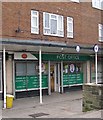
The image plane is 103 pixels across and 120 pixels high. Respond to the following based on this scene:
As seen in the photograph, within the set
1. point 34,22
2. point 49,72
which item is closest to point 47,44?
point 34,22

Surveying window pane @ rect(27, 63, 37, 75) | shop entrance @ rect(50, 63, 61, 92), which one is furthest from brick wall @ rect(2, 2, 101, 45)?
shop entrance @ rect(50, 63, 61, 92)

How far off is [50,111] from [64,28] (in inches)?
321

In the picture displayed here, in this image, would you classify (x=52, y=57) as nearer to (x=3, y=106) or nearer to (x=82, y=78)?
(x=82, y=78)

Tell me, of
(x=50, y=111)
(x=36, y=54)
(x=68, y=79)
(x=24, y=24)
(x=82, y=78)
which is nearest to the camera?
(x=50, y=111)

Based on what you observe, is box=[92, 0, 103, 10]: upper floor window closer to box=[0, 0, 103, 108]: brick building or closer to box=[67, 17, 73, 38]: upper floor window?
box=[0, 0, 103, 108]: brick building

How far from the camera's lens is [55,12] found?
63.1ft

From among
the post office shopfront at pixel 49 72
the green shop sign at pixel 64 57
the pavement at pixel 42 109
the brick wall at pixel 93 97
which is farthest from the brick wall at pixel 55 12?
the brick wall at pixel 93 97

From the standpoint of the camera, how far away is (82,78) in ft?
75.4

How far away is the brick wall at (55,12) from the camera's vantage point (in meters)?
16.1

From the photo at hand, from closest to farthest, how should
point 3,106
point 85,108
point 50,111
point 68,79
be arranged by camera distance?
point 85,108, point 50,111, point 3,106, point 68,79

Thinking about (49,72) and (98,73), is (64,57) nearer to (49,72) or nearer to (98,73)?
(49,72)

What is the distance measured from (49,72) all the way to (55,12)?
3.95 meters

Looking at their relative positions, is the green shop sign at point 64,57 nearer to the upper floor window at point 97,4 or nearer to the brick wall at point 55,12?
the brick wall at point 55,12

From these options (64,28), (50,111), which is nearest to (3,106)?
(50,111)
